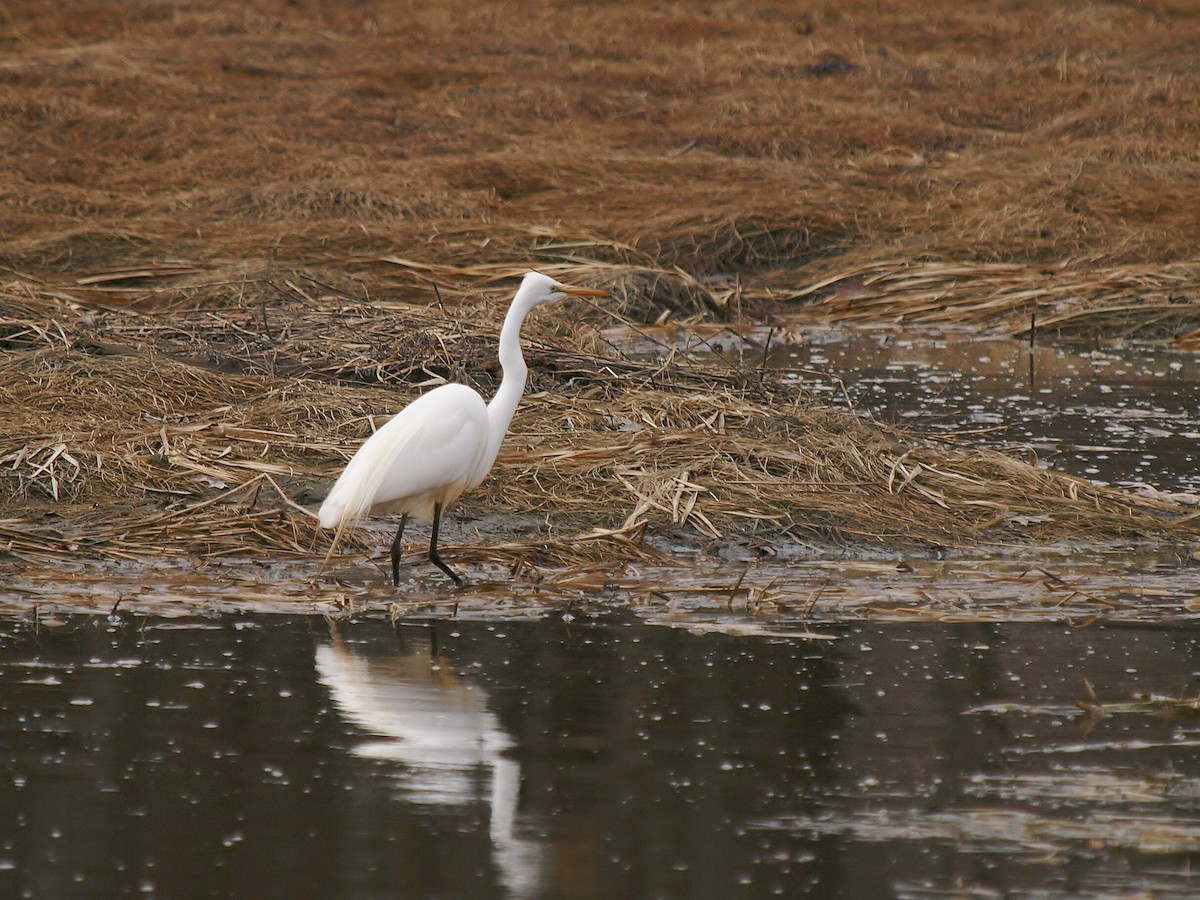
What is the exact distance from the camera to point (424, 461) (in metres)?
6.58

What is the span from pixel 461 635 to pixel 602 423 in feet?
9.43

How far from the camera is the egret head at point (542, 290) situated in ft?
23.5

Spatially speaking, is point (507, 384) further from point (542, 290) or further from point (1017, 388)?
point (1017, 388)

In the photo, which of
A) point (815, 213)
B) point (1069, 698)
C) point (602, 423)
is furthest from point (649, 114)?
point (1069, 698)

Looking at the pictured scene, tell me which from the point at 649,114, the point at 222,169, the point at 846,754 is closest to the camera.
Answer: the point at 846,754

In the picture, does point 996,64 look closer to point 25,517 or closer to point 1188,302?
point 1188,302

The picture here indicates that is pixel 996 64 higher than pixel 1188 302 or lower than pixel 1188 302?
higher

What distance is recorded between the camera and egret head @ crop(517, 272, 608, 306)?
23.5 feet

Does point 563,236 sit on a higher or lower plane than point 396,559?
higher

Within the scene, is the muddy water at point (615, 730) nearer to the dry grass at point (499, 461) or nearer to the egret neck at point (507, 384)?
the dry grass at point (499, 461)

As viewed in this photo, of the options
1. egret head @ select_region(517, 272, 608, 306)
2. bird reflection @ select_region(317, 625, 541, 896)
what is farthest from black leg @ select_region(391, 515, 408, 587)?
egret head @ select_region(517, 272, 608, 306)

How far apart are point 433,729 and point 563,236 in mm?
11190

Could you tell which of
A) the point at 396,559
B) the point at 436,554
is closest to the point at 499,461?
the point at 436,554

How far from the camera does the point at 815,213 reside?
17203 millimetres
